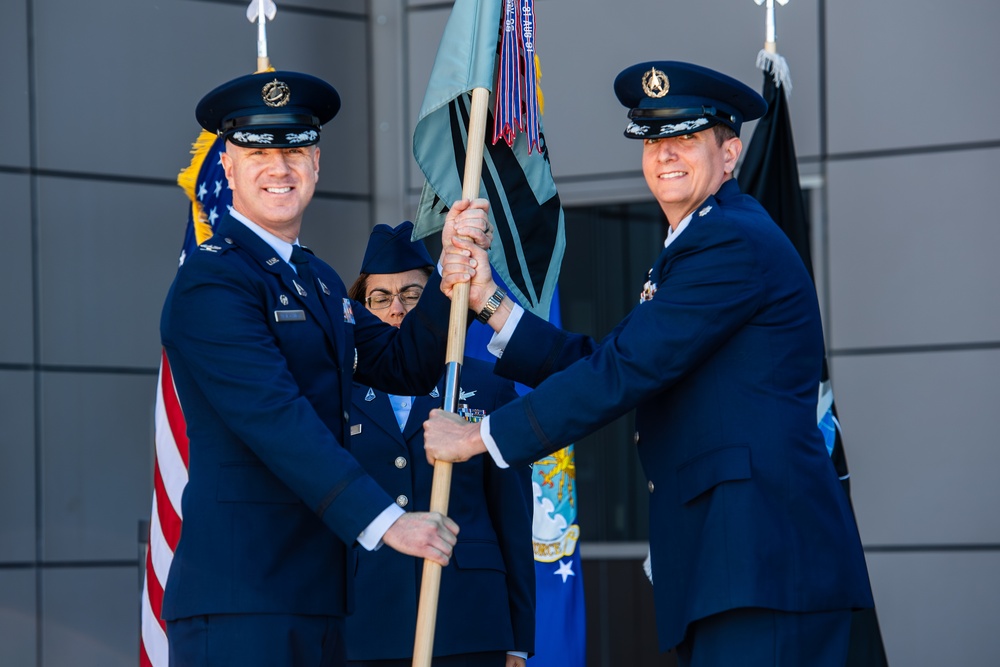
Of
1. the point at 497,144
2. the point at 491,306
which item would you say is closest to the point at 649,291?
the point at 491,306

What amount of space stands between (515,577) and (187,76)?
3.47m

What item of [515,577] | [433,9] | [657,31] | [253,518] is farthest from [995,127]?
[253,518]

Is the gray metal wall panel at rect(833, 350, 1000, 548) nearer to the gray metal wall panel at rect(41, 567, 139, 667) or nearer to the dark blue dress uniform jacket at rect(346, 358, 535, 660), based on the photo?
the dark blue dress uniform jacket at rect(346, 358, 535, 660)

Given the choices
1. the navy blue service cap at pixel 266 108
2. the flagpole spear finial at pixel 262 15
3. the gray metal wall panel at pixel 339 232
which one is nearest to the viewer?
the navy blue service cap at pixel 266 108

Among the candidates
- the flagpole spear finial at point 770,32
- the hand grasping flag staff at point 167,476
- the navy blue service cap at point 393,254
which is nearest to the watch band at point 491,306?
the navy blue service cap at point 393,254

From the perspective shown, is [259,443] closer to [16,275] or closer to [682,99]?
[682,99]

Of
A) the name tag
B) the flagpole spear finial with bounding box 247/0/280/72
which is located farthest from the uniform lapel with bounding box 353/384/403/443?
the flagpole spear finial with bounding box 247/0/280/72

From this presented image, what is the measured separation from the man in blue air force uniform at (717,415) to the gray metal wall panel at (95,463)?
3.04m

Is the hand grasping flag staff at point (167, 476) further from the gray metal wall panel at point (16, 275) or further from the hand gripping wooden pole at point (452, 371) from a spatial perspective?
the hand gripping wooden pole at point (452, 371)

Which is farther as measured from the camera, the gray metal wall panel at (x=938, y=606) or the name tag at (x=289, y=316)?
the gray metal wall panel at (x=938, y=606)

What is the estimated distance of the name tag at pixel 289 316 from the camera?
9.70 ft

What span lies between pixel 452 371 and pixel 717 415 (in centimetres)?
77

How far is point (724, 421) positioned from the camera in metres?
2.89

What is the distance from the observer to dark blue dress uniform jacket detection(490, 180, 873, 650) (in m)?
2.82
